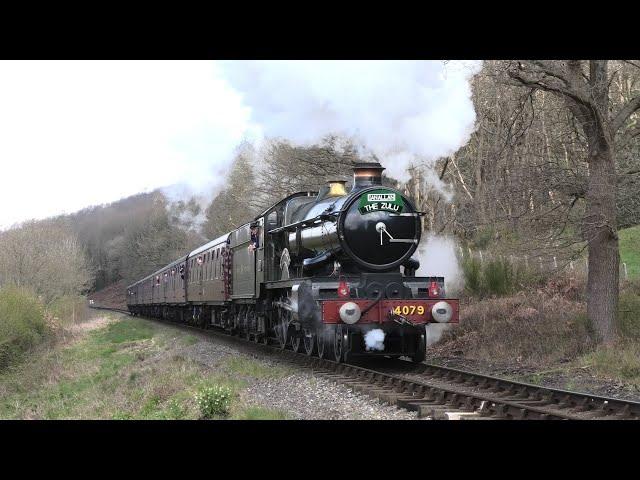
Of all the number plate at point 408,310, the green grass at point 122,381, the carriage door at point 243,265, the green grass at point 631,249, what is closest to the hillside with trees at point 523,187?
the green grass at point 631,249

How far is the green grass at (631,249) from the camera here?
82.5 ft

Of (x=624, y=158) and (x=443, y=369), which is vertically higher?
(x=624, y=158)

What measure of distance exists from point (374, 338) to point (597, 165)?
533 cm

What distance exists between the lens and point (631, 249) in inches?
1115

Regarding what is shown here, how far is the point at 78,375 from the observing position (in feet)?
66.8

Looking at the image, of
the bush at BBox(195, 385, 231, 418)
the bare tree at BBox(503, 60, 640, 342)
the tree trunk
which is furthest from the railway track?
the bare tree at BBox(503, 60, 640, 342)

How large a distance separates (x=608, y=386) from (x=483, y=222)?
21.6 ft

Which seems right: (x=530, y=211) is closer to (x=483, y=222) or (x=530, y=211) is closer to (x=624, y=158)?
(x=483, y=222)

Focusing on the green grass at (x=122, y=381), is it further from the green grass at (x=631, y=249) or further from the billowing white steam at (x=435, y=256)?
the green grass at (x=631, y=249)

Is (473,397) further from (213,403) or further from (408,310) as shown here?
(408,310)

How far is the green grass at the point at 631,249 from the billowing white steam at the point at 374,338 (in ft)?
47.6

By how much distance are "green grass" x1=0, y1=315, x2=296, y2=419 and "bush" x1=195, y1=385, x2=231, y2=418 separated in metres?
0.12

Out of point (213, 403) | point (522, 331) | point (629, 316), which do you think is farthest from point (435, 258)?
point (213, 403)
